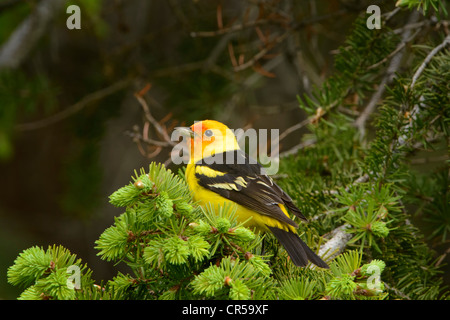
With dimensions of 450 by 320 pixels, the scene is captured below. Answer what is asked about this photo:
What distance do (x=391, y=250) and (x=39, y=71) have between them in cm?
351

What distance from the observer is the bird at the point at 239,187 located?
2.39m

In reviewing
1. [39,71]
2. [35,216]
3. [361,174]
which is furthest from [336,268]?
[35,216]

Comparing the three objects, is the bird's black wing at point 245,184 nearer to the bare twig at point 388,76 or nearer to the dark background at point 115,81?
the dark background at point 115,81

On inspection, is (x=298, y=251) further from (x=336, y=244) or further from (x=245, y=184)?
(x=245, y=184)

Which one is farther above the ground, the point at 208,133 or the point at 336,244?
the point at 208,133

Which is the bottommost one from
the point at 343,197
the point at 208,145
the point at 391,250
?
the point at 391,250

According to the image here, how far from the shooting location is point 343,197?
238 centimetres

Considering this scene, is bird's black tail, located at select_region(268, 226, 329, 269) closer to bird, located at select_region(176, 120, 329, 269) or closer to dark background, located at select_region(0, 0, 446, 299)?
bird, located at select_region(176, 120, 329, 269)

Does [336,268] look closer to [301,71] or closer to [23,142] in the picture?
[301,71]

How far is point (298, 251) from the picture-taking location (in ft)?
7.06

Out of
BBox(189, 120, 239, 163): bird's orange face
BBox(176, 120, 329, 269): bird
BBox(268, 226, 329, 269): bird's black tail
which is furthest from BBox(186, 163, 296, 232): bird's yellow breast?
BBox(189, 120, 239, 163): bird's orange face

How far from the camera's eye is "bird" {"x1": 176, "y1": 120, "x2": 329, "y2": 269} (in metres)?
2.39

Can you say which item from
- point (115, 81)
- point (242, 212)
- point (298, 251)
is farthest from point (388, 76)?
point (115, 81)

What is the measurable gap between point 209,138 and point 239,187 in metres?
0.67
